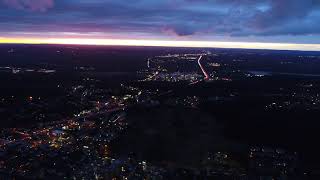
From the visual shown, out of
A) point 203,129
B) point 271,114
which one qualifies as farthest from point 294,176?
point 271,114

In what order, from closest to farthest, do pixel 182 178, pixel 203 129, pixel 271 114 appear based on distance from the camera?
pixel 182 178, pixel 203 129, pixel 271 114

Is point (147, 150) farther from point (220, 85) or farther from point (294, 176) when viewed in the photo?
point (220, 85)

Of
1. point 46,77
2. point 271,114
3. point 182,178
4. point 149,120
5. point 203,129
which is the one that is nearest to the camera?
point 182,178

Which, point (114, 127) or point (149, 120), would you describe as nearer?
point (114, 127)

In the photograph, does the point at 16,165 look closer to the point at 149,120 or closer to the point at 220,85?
the point at 149,120

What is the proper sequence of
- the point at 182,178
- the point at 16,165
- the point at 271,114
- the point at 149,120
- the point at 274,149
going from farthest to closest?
the point at 271,114
the point at 149,120
the point at 274,149
the point at 16,165
the point at 182,178

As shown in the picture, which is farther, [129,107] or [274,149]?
[129,107]

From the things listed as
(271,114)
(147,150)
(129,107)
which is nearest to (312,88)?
(271,114)

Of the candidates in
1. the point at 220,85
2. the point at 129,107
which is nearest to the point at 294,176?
the point at 129,107

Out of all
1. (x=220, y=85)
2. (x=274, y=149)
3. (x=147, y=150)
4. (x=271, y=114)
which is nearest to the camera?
(x=147, y=150)
